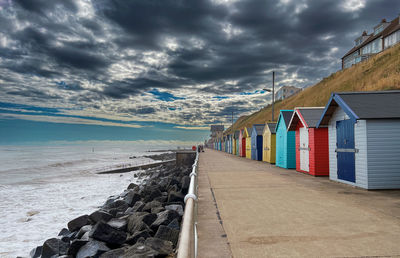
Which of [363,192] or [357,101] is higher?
[357,101]

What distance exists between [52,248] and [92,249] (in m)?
1.98

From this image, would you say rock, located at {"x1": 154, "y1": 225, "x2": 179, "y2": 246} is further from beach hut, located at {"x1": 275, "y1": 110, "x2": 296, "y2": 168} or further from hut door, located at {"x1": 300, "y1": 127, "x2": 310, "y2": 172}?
beach hut, located at {"x1": 275, "y1": 110, "x2": 296, "y2": 168}

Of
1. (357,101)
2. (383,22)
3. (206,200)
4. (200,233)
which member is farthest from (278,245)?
(383,22)

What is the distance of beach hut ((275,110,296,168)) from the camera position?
59.1 feet

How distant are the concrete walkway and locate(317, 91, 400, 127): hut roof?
2.67 metres

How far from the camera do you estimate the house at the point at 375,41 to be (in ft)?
145

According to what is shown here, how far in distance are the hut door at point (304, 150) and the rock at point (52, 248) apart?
40.6 ft

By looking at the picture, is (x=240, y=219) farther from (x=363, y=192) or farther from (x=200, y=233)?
(x=363, y=192)

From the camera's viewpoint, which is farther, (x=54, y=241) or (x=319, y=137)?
(x=319, y=137)

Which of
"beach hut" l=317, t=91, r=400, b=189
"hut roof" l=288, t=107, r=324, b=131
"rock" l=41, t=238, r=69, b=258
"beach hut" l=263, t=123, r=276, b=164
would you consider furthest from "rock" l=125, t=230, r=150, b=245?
"beach hut" l=263, t=123, r=276, b=164

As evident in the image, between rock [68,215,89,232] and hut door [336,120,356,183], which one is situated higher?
hut door [336,120,356,183]

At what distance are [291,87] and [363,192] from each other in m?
95.7

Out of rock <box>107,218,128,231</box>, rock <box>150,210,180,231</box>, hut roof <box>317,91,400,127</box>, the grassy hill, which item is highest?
the grassy hill

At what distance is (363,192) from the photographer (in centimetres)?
888
